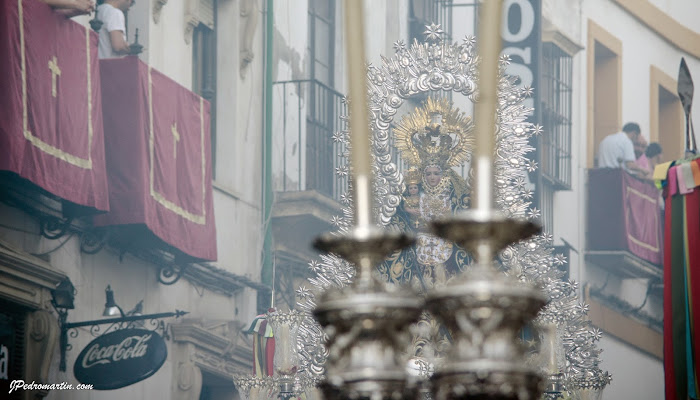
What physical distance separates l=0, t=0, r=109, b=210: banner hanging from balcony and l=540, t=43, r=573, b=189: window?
120 inches

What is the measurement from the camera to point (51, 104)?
889 centimetres

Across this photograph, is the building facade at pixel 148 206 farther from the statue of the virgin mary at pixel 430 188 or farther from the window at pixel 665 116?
the window at pixel 665 116

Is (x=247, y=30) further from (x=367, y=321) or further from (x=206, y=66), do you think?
(x=367, y=321)

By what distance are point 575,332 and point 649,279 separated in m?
2.29

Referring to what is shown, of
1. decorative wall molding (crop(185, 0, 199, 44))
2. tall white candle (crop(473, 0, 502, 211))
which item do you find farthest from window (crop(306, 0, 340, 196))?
tall white candle (crop(473, 0, 502, 211))

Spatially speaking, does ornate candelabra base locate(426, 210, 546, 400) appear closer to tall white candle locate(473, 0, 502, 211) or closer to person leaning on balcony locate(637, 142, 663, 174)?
tall white candle locate(473, 0, 502, 211)

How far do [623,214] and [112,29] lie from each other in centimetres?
366

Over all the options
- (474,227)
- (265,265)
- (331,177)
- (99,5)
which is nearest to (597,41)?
(331,177)

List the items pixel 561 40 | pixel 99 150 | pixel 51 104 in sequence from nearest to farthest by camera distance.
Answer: pixel 51 104
pixel 99 150
pixel 561 40

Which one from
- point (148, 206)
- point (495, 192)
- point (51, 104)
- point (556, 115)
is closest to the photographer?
point (495, 192)

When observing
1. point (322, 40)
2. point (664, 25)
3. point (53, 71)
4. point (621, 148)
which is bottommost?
point (53, 71)

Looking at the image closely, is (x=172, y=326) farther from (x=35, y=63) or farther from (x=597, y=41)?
(x=597, y=41)

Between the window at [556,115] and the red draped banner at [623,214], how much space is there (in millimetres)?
245

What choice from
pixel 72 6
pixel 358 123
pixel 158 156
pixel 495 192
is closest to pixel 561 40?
pixel 495 192
